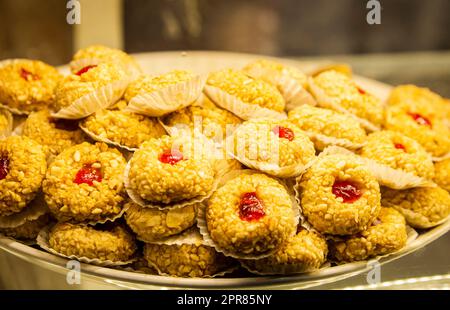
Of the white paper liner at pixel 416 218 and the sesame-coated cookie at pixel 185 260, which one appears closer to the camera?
the sesame-coated cookie at pixel 185 260

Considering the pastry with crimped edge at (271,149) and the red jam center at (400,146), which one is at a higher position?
the pastry with crimped edge at (271,149)

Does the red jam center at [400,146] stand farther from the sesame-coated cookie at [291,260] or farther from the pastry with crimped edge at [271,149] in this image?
the sesame-coated cookie at [291,260]

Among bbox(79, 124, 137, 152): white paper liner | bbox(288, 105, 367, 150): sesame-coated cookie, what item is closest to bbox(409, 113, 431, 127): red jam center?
bbox(288, 105, 367, 150): sesame-coated cookie

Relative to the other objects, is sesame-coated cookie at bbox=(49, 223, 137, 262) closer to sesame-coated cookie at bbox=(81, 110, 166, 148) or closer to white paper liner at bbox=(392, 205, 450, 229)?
sesame-coated cookie at bbox=(81, 110, 166, 148)

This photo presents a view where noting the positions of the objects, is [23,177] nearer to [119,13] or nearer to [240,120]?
[240,120]

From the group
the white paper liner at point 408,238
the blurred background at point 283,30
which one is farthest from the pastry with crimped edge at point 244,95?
the blurred background at point 283,30

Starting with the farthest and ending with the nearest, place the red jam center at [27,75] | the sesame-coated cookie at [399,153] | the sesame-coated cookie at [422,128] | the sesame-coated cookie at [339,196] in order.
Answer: the sesame-coated cookie at [422,128], the red jam center at [27,75], the sesame-coated cookie at [399,153], the sesame-coated cookie at [339,196]

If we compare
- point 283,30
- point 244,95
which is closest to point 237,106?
point 244,95
